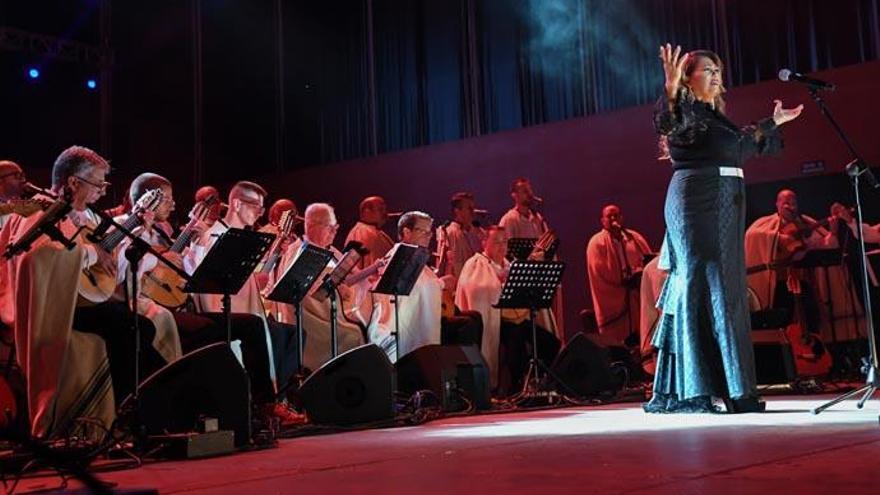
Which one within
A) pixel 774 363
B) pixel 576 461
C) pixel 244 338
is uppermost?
pixel 244 338

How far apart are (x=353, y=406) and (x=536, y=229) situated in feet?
18.4

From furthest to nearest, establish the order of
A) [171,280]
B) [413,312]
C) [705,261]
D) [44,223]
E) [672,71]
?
[413,312]
[171,280]
[672,71]
[705,261]
[44,223]

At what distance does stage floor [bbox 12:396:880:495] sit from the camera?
293 centimetres

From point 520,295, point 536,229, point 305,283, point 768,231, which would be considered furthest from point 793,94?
point 305,283

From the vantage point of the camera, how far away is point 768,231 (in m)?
10.3

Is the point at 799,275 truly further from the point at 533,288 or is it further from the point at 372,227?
the point at 372,227

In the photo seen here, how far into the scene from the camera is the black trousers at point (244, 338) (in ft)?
21.0

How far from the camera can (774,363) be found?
853cm

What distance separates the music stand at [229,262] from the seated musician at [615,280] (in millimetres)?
6340

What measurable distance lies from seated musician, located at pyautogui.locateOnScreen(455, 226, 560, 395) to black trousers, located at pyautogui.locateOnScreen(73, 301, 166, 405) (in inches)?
178

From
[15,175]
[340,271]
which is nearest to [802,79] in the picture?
[340,271]

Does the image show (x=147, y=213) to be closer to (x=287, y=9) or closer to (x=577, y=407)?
(x=577, y=407)

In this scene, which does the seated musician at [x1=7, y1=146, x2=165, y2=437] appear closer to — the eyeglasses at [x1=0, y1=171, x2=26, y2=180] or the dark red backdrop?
the eyeglasses at [x1=0, y1=171, x2=26, y2=180]

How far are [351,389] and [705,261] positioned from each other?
229 cm
